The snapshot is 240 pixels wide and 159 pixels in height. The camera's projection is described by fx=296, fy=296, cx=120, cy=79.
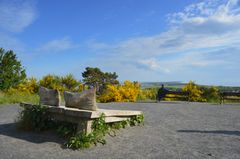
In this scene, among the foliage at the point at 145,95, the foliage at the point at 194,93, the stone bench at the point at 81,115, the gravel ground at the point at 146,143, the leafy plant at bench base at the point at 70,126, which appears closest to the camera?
the gravel ground at the point at 146,143

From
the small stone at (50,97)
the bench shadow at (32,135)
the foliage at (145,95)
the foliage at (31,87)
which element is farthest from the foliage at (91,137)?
the foliage at (31,87)

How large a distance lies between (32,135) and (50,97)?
40.1 inches

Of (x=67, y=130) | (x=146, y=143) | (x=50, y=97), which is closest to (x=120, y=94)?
(x=50, y=97)

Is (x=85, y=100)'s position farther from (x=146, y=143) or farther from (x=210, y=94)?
(x=210, y=94)

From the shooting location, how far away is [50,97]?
7.14m

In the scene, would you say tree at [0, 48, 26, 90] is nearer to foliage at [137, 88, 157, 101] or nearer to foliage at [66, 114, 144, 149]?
foliage at [137, 88, 157, 101]

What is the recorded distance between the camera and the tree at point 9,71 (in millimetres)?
21656

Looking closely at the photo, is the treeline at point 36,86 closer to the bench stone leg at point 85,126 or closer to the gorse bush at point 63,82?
the gorse bush at point 63,82

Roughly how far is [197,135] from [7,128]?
4.64 meters

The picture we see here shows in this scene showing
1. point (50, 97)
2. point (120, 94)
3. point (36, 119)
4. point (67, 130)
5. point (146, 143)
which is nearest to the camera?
point (146, 143)

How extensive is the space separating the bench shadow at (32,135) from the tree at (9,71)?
15304 mm

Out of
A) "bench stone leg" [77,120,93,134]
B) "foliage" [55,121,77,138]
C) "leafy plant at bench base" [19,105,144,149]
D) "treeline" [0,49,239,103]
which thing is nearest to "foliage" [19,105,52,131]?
"leafy plant at bench base" [19,105,144,149]

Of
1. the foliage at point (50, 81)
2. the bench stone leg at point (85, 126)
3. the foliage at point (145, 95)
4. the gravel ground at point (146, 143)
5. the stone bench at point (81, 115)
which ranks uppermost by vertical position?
the foliage at point (50, 81)

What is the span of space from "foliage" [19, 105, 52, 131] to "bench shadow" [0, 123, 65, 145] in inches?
6.0
